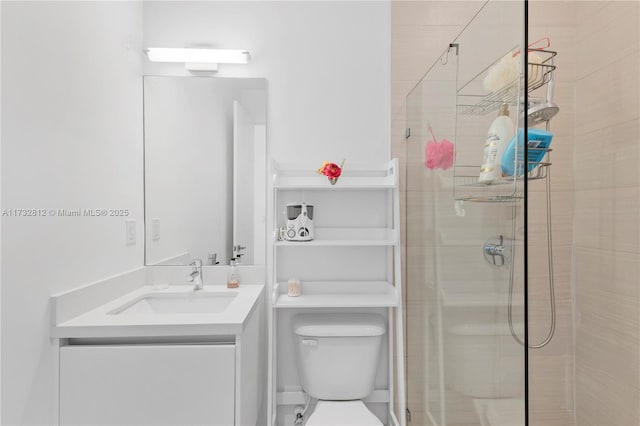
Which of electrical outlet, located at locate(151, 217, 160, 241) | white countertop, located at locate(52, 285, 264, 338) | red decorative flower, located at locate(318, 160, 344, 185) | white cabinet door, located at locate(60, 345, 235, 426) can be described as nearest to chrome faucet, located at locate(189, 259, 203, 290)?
electrical outlet, located at locate(151, 217, 160, 241)

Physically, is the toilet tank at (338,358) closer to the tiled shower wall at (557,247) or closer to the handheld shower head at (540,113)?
the tiled shower wall at (557,247)

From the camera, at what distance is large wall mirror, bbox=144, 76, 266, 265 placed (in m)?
2.00

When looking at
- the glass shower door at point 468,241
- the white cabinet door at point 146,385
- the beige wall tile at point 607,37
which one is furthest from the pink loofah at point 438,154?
the white cabinet door at point 146,385

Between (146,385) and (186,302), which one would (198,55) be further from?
(146,385)

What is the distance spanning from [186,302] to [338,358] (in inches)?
28.9

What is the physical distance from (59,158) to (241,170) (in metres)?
0.85

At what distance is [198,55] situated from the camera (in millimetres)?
1957

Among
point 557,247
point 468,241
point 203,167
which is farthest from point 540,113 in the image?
point 203,167

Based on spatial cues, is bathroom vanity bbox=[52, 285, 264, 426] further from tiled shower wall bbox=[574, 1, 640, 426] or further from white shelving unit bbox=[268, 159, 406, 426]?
tiled shower wall bbox=[574, 1, 640, 426]

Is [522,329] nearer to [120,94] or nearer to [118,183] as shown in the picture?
[118,183]

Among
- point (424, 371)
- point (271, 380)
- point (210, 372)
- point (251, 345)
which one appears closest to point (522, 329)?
point (424, 371)

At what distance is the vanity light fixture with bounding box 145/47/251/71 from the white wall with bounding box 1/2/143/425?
0.66 ft

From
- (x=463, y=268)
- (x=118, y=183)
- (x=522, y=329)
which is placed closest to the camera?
(x=522, y=329)

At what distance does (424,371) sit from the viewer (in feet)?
5.16
